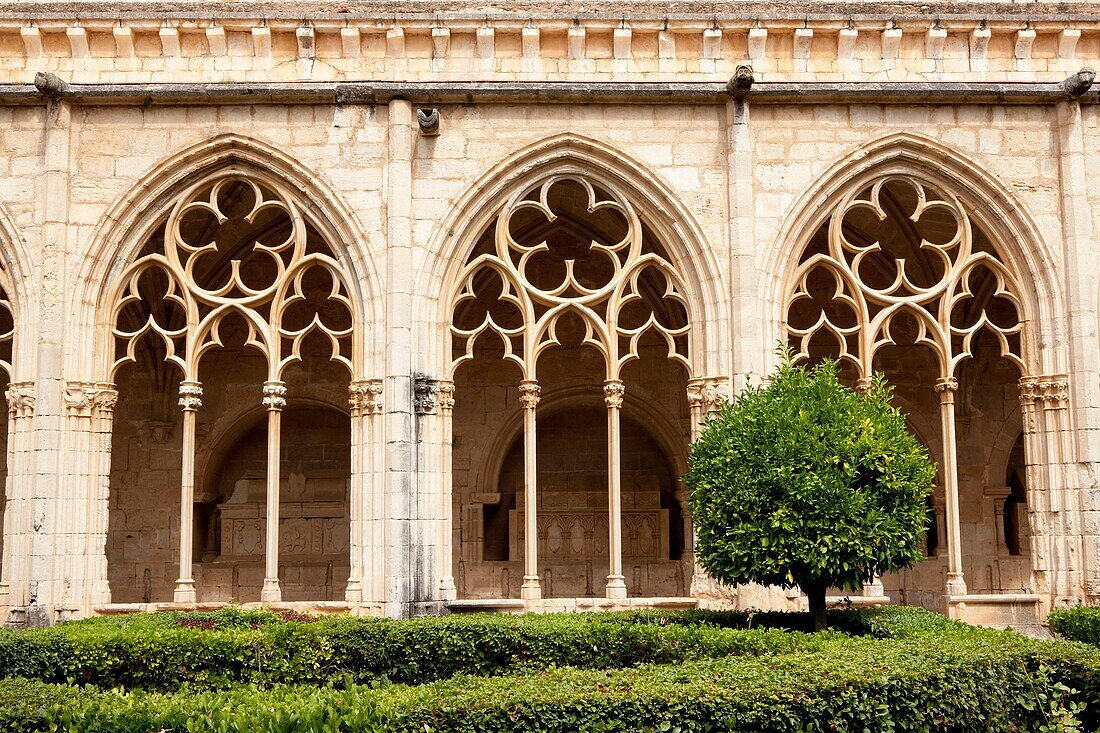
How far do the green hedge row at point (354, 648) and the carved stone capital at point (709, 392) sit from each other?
8.52ft

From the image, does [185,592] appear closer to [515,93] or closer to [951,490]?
[515,93]

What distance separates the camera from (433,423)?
1080 centimetres

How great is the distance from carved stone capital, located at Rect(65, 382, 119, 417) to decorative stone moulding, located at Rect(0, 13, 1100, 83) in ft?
9.64

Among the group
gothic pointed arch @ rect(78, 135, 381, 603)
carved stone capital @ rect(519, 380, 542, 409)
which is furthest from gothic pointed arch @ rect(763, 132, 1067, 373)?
gothic pointed arch @ rect(78, 135, 381, 603)

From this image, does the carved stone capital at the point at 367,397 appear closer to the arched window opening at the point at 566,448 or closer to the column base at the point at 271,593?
the column base at the point at 271,593

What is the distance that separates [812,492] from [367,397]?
4.36 metres

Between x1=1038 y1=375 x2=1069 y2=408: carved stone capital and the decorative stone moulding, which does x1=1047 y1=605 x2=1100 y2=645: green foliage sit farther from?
the decorative stone moulding

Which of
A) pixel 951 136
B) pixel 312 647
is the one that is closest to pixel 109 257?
pixel 312 647

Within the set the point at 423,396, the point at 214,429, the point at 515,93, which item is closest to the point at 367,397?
the point at 423,396

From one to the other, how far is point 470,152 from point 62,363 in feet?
14.0

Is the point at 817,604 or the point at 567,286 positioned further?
the point at 567,286

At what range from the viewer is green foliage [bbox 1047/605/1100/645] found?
9.60 meters

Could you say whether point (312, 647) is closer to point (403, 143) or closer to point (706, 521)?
point (706, 521)

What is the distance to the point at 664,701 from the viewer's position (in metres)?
5.82
